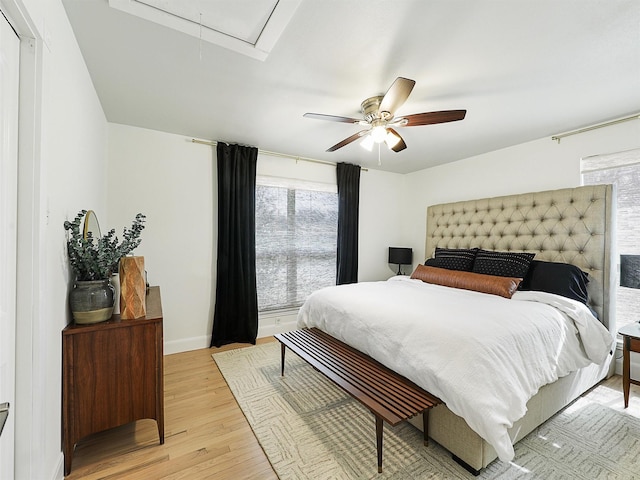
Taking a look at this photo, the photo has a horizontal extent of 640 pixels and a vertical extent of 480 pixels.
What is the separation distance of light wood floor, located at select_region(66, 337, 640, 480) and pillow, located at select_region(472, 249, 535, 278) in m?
1.08

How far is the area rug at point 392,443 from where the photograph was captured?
147 centimetres

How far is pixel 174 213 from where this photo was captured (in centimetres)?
295

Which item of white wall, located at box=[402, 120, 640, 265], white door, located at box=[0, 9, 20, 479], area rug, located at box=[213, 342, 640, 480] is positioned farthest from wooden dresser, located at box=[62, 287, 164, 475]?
white wall, located at box=[402, 120, 640, 265]

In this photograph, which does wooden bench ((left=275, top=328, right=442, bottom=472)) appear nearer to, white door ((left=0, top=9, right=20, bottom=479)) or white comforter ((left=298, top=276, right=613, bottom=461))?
white comforter ((left=298, top=276, right=613, bottom=461))

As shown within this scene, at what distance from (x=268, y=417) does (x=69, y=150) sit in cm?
202

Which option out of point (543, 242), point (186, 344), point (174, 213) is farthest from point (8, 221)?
point (543, 242)

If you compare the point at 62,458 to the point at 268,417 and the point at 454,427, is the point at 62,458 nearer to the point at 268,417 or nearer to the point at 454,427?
the point at 268,417

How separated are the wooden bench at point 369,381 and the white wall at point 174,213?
1.31 metres

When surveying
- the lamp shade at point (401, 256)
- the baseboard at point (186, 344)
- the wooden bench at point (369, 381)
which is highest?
the lamp shade at point (401, 256)

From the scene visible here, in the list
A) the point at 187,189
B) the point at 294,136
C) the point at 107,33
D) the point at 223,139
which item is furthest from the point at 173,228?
the point at 107,33

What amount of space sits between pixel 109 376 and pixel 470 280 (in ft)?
9.46

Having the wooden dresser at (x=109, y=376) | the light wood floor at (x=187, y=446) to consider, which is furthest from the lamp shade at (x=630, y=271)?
the wooden dresser at (x=109, y=376)

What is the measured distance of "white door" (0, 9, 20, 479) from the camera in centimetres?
A: 96

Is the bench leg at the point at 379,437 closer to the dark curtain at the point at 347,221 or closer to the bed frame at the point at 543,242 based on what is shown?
the bed frame at the point at 543,242
